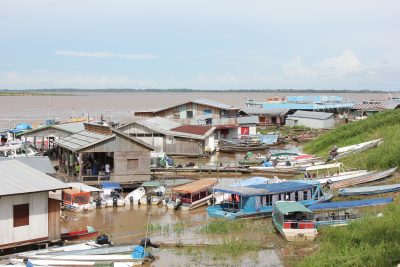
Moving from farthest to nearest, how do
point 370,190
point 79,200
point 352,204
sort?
1. point 79,200
2. point 370,190
3. point 352,204

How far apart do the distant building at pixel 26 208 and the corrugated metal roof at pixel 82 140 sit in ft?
33.7

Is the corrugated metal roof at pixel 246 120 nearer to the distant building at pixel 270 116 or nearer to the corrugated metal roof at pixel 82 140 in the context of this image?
the distant building at pixel 270 116

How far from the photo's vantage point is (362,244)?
17.6 metres

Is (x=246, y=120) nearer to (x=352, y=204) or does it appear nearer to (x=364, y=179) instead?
(x=364, y=179)

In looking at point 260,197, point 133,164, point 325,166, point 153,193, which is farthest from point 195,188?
point 325,166

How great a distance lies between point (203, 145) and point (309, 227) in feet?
85.1

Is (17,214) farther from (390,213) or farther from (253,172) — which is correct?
(253,172)

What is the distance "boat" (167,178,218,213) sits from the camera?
27.5 meters

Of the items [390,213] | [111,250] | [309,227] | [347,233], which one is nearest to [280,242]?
[309,227]

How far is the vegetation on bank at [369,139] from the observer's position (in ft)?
104

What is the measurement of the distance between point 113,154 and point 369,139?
20.2 metres

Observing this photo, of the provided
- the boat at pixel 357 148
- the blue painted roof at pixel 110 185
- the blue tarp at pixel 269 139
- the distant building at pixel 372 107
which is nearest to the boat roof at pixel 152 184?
the blue painted roof at pixel 110 185

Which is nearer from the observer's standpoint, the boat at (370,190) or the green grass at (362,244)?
the green grass at (362,244)

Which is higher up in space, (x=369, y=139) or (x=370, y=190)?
(x=369, y=139)
